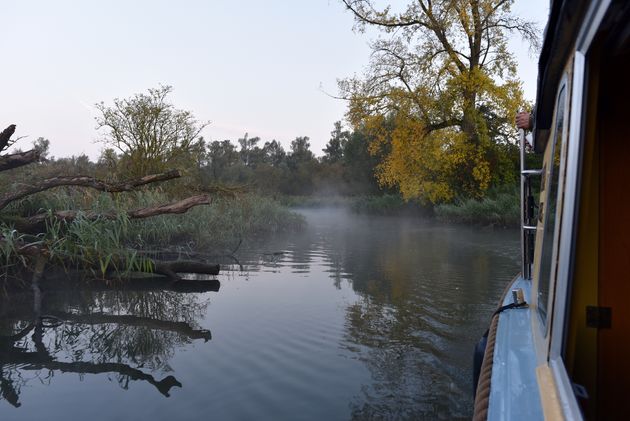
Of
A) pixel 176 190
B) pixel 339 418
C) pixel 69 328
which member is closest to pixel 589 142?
pixel 339 418

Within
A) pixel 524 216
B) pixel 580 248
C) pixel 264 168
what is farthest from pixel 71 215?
pixel 264 168

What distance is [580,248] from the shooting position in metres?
2.10

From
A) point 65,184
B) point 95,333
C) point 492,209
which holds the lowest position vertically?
point 95,333

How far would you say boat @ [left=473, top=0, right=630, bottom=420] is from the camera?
63.6 inches

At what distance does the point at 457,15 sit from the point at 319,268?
45.0 feet

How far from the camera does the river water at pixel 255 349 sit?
383cm

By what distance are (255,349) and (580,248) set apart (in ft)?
11.9

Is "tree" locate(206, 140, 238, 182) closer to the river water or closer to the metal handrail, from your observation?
the river water

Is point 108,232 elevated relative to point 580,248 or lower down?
lower down

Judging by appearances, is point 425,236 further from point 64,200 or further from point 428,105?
point 64,200

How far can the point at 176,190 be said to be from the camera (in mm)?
12625

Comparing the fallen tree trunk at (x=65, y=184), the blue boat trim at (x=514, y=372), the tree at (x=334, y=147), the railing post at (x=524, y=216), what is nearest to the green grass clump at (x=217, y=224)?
the fallen tree trunk at (x=65, y=184)

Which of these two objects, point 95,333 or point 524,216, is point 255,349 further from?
point 524,216

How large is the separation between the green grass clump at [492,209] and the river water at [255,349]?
10.3m
